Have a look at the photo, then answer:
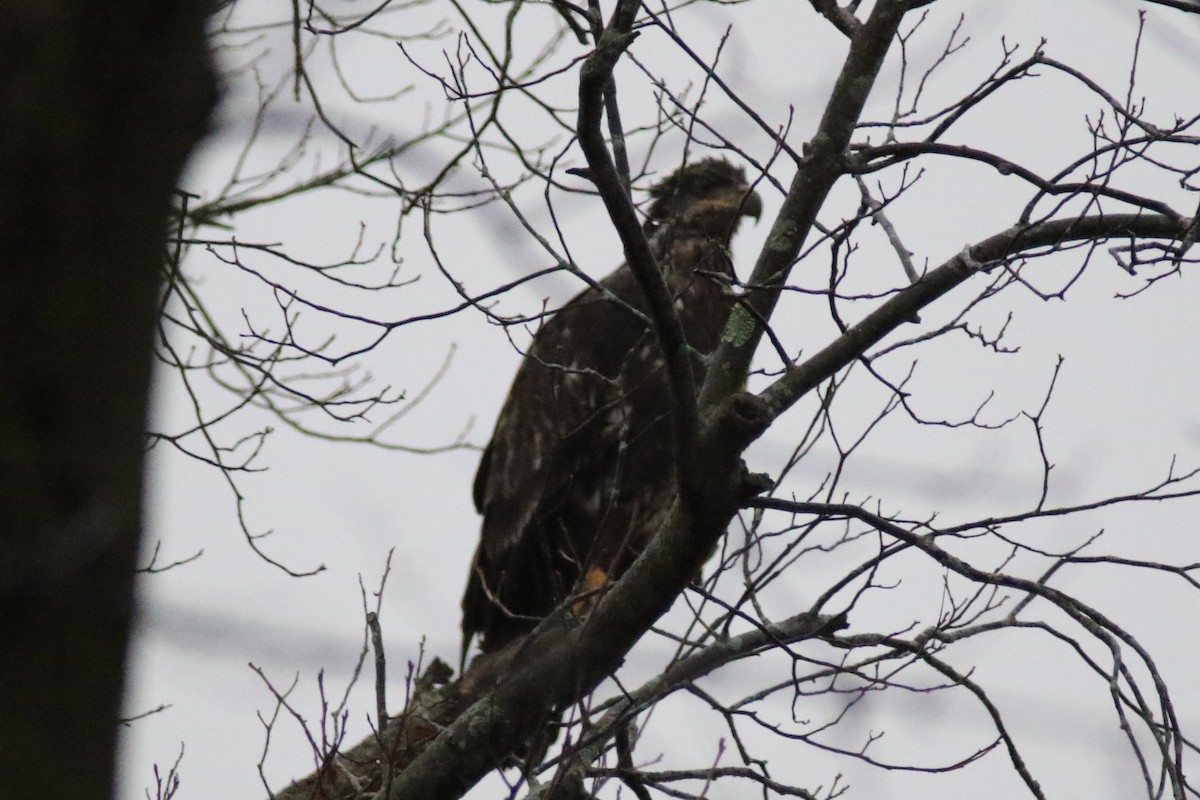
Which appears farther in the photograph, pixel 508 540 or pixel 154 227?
pixel 508 540

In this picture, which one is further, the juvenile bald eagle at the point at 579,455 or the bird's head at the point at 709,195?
the bird's head at the point at 709,195

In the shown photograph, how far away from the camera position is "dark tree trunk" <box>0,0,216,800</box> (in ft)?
3.50

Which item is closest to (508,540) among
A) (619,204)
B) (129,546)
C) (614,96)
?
(614,96)

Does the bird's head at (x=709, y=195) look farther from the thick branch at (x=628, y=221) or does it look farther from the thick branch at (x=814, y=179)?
the thick branch at (x=628, y=221)

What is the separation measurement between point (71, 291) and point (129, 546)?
0.21m

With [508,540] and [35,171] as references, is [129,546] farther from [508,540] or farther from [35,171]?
[508,540]

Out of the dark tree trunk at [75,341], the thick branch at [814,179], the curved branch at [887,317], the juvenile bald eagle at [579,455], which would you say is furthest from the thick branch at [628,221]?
the juvenile bald eagle at [579,455]

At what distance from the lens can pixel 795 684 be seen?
3873mm

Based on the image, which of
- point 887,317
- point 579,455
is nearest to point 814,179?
point 887,317

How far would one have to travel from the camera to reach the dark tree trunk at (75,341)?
107cm

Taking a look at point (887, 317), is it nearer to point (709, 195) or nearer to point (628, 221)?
point (628, 221)

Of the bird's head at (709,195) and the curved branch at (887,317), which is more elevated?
the bird's head at (709,195)

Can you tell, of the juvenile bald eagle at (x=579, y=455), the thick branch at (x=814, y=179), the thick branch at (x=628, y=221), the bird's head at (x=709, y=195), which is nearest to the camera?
the thick branch at (x=628, y=221)

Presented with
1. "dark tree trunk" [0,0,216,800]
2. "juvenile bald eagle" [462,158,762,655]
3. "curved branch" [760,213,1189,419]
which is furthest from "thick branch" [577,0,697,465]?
"juvenile bald eagle" [462,158,762,655]
